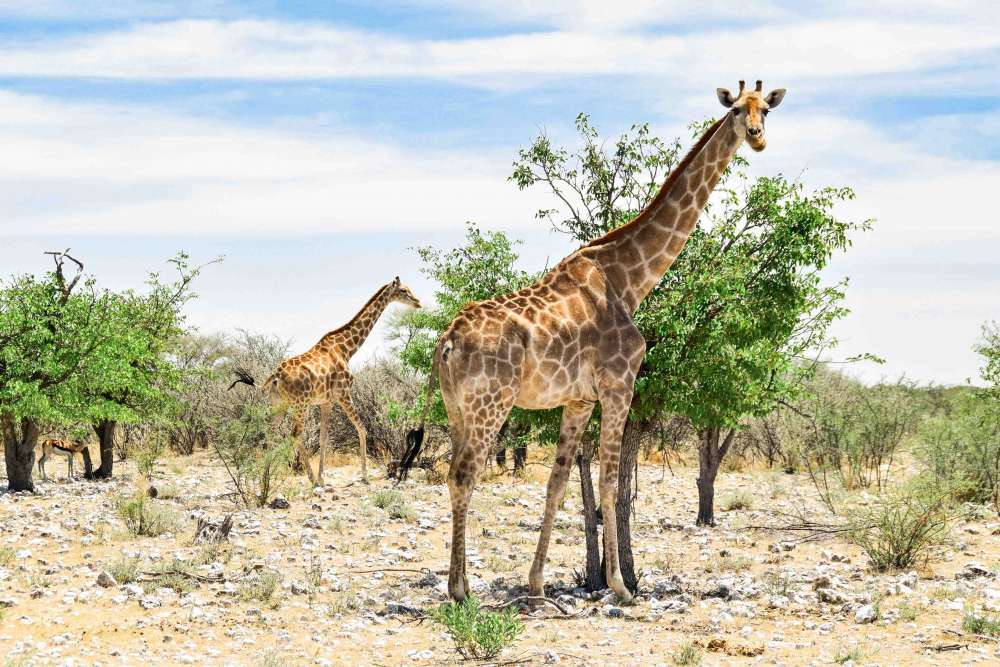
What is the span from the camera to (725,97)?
36.6ft

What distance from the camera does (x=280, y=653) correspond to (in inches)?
377

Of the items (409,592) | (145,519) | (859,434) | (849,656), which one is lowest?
(849,656)

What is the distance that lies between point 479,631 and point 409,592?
10.0 feet

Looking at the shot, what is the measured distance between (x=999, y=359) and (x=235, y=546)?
678 inches

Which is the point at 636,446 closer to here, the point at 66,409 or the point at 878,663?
the point at 878,663

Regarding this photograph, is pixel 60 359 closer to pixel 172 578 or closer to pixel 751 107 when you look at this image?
pixel 172 578

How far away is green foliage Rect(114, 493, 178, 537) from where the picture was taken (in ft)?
49.2

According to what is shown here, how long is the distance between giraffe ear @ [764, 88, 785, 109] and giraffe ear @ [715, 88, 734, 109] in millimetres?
352

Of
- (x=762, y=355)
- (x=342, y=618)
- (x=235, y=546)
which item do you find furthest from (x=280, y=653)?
(x=762, y=355)

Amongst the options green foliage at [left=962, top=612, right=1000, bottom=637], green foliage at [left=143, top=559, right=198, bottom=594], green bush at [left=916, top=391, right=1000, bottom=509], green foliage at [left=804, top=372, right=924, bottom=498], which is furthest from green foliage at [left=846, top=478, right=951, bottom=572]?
green foliage at [left=143, top=559, right=198, bottom=594]

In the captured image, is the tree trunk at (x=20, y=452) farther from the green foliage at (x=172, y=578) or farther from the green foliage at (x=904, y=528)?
the green foliage at (x=904, y=528)

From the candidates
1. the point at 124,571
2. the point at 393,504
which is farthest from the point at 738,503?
the point at 124,571

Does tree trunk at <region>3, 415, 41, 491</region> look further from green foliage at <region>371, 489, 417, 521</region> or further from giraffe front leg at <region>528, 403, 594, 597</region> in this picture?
giraffe front leg at <region>528, 403, 594, 597</region>

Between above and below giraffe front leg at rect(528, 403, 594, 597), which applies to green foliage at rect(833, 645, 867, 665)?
below
